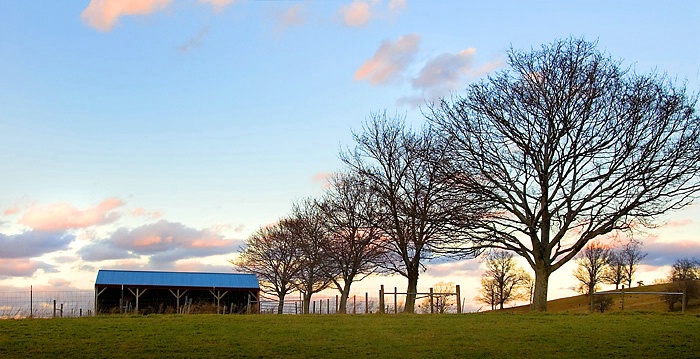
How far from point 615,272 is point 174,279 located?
5543cm

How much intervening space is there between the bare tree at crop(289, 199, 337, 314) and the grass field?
76.5ft

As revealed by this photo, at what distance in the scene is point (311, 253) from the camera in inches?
2231

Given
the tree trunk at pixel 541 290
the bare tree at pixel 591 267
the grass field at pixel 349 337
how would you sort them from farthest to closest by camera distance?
the bare tree at pixel 591 267 → the tree trunk at pixel 541 290 → the grass field at pixel 349 337

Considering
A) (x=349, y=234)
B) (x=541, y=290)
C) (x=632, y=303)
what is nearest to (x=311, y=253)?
(x=349, y=234)

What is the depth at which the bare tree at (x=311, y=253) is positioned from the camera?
51.9 m

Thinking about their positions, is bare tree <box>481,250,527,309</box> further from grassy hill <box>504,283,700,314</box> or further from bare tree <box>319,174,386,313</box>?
bare tree <box>319,174,386,313</box>

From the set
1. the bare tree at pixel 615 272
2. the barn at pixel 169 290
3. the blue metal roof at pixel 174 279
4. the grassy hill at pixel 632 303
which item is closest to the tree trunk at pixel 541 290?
Answer: the grassy hill at pixel 632 303

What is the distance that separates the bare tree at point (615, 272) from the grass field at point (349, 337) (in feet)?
207

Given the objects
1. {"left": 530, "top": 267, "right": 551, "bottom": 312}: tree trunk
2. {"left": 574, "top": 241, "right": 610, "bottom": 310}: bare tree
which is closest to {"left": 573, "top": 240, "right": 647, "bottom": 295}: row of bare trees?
{"left": 574, "top": 241, "right": 610, "bottom": 310}: bare tree

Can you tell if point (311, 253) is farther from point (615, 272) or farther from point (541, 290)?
point (615, 272)

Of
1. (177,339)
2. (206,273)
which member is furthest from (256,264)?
(177,339)

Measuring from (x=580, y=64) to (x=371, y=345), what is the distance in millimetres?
19219

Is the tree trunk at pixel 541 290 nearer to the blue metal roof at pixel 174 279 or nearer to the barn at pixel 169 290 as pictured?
the barn at pixel 169 290

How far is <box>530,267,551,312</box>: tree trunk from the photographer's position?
3425 centimetres
